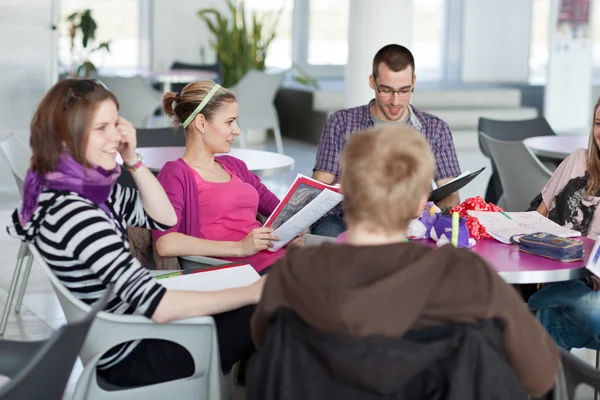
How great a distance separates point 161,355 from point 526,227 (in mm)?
1137

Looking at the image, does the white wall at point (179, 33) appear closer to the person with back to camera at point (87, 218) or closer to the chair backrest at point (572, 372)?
the person with back to camera at point (87, 218)

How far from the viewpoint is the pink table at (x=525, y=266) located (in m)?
2.33

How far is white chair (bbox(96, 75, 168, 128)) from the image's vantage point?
8.30m

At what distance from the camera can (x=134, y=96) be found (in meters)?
8.36

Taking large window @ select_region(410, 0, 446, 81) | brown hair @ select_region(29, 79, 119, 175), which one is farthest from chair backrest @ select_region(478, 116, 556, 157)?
large window @ select_region(410, 0, 446, 81)

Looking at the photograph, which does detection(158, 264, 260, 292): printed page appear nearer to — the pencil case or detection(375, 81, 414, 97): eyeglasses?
the pencil case

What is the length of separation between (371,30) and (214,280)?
3.81 metres

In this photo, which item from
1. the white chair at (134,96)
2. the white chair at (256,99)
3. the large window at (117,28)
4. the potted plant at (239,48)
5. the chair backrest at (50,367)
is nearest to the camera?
the chair backrest at (50,367)

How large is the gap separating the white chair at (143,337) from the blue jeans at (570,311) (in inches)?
42.8

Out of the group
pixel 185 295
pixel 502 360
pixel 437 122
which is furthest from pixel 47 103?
pixel 437 122

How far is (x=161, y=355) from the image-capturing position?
230 centimetres

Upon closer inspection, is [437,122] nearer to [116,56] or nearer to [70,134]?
[70,134]

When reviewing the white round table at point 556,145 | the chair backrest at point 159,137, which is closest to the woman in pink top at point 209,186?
the chair backrest at point 159,137

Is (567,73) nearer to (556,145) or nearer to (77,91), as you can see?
(556,145)
